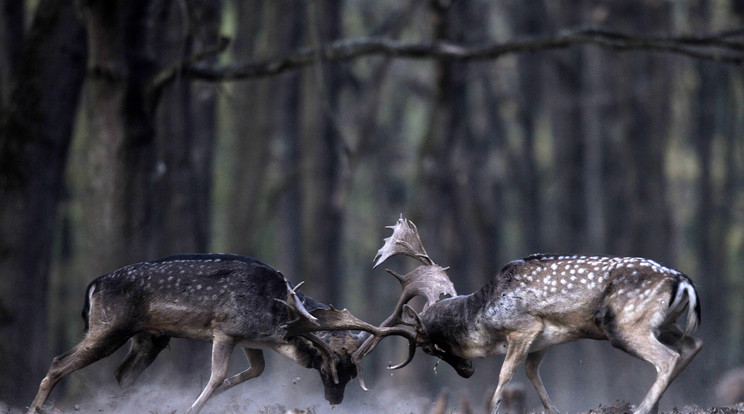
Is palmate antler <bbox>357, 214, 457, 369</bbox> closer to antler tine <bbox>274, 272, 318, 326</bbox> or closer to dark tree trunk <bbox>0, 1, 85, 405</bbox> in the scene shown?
antler tine <bbox>274, 272, 318, 326</bbox>

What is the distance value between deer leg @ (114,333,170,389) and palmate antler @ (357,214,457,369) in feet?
6.74

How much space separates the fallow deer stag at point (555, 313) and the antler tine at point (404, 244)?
6cm

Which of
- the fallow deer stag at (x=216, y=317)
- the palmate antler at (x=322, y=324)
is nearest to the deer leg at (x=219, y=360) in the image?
the fallow deer stag at (x=216, y=317)

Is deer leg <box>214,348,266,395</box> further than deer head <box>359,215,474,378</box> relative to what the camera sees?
Yes

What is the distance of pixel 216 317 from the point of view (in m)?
9.84

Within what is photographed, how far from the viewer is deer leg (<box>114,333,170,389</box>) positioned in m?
10.5

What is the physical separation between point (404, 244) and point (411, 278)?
450 mm

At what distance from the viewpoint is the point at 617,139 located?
2505 centimetres

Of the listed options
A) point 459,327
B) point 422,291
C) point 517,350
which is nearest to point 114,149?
point 422,291

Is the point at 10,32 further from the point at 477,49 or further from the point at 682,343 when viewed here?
the point at 682,343

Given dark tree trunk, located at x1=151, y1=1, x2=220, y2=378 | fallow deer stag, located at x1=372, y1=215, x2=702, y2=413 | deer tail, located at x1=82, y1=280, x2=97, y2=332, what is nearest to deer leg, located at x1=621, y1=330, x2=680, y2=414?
fallow deer stag, located at x1=372, y1=215, x2=702, y2=413

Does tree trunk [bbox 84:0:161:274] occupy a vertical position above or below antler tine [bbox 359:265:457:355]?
above

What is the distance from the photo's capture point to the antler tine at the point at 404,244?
10.7 metres

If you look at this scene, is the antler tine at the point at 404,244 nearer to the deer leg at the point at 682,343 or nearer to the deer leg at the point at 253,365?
the deer leg at the point at 253,365
